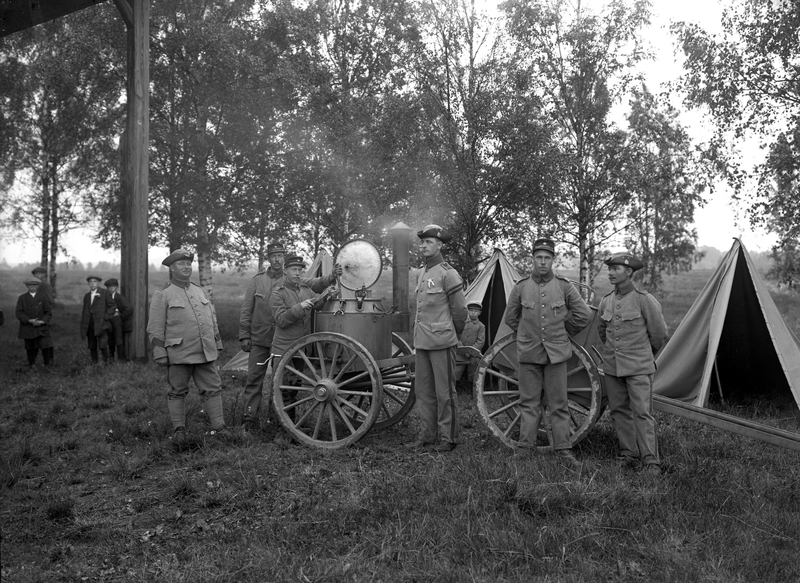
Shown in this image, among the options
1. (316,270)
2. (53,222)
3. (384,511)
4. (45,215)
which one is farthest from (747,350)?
(45,215)

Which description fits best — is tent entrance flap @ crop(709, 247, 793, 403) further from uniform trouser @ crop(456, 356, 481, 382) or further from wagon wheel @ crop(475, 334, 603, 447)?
uniform trouser @ crop(456, 356, 481, 382)

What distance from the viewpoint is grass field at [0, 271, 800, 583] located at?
3.11 meters

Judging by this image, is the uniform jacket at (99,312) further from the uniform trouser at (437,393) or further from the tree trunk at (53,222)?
the tree trunk at (53,222)

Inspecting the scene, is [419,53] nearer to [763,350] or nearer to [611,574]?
[763,350]

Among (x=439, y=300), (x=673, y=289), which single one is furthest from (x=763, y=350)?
(x=673, y=289)

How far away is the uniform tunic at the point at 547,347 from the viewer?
4.79 meters

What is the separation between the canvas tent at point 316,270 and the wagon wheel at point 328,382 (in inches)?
33.3

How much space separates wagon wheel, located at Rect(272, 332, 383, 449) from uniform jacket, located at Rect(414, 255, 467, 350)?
19.5 inches

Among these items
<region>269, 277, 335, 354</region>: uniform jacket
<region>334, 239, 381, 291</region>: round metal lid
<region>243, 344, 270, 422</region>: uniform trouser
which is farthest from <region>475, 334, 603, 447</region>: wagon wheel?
<region>243, 344, 270, 422</region>: uniform trouser

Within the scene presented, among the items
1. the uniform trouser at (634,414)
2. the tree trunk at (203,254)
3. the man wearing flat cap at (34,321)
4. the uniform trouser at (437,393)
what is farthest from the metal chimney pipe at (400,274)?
the tree trunk at (203,254)

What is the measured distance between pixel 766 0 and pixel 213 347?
13416mm

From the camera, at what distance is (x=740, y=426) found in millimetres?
4145

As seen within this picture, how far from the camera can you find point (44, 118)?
1638 cm

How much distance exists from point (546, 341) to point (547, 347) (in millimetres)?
47
